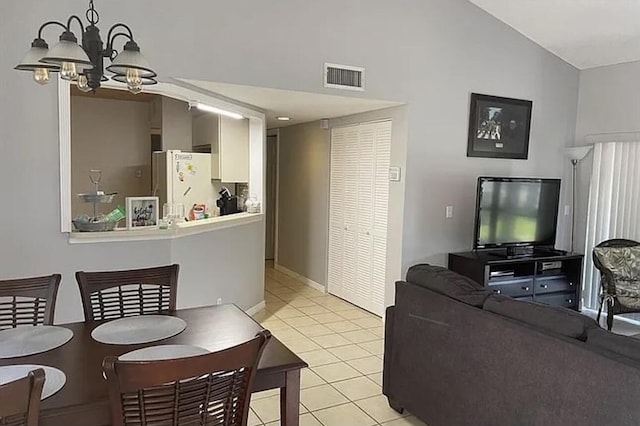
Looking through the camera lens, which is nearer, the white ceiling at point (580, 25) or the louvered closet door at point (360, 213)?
the white ceiling at point (580, 25)

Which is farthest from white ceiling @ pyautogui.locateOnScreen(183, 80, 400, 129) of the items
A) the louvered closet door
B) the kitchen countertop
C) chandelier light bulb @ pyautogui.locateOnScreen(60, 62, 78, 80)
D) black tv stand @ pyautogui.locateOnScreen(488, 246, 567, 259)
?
black tv stand @ pyautogui.locateOnScreen(488, 246, 567, 259)

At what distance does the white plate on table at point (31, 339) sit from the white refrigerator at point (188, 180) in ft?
10.7

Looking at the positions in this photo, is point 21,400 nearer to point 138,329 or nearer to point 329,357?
point 138,329

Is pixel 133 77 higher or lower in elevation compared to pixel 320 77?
lower

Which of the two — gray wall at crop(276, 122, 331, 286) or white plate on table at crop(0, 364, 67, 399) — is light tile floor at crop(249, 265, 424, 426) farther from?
white plate on table at crop(0, 364, 67, 399)

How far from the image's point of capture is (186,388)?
144 centimetres

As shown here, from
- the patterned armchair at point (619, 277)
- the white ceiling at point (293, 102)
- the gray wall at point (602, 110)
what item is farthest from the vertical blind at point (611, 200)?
the white ceiling at point (293, 102)

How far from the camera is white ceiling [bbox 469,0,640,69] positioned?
4.42 m

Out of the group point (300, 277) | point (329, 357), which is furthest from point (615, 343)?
point (300, 277)

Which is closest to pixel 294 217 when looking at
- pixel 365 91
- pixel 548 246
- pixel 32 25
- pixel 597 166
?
pixel 365 91

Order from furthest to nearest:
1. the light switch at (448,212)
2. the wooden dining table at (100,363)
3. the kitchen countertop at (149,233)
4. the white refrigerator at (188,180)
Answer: the white refrigerator at (188,180)
the light switch at (448,212)
the kitchen countertop at (149,233)
the wooden dining table at (100,363)

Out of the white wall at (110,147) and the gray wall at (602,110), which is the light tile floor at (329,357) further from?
the gray wall at (602,110)

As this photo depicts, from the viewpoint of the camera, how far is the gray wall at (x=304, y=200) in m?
6.22

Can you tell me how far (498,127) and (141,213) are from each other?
3716mm
